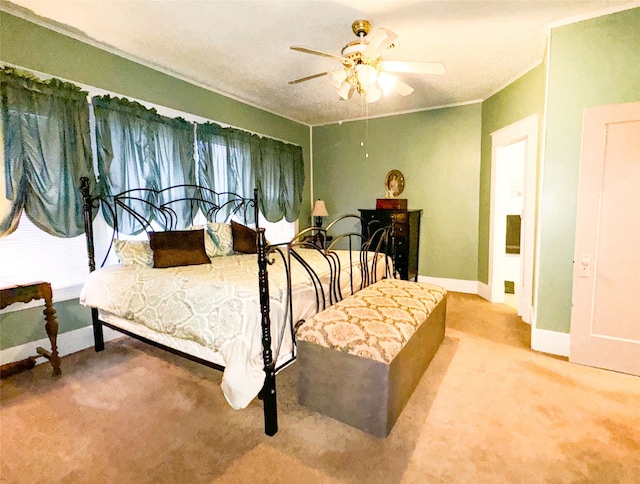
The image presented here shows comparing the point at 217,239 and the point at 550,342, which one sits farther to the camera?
the point at 217,239

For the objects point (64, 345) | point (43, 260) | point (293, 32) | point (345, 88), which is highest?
point (293, 32)

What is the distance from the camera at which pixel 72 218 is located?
2.75 m

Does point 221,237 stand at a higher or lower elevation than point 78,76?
lower

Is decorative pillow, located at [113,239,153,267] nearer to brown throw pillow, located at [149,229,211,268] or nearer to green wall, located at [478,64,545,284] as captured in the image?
brown throw pillow, located at [149,229,211,268]

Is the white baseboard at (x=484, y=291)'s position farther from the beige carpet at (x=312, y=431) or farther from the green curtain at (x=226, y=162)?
the green curtain at (x=226, y=162)

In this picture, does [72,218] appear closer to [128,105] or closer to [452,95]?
[128,105]

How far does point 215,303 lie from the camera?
75.6 inches

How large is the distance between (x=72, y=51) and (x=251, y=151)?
2130 millimetres

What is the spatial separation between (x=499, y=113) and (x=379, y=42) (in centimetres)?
278

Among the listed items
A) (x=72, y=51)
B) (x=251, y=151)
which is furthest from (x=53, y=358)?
(x=251, y=151)

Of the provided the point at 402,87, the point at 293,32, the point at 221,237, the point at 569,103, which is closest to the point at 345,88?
the point at 402,87

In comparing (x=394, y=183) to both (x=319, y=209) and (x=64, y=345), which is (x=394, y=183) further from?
(x=64, y=345)

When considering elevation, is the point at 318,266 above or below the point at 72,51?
below

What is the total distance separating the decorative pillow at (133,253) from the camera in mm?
2762
